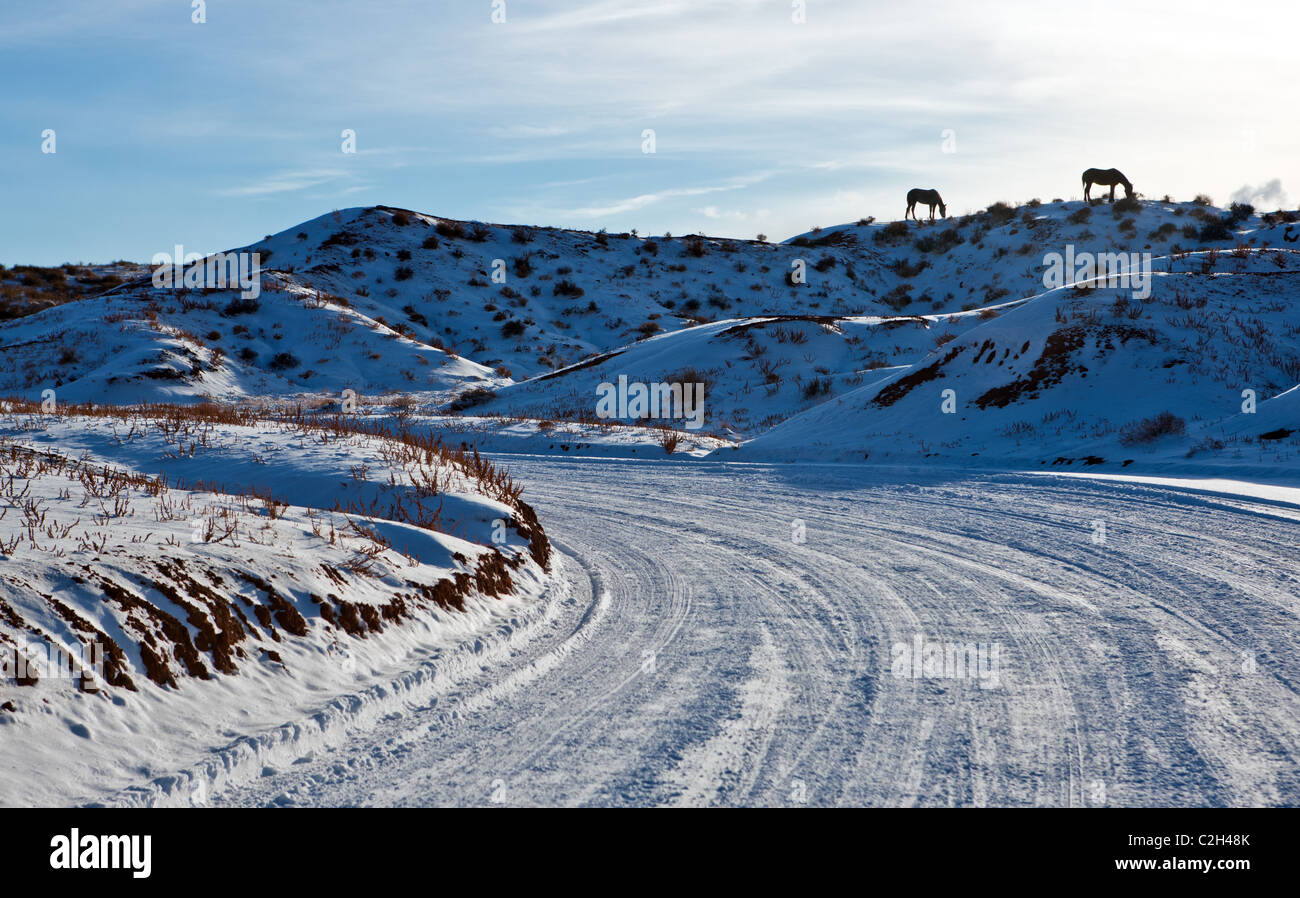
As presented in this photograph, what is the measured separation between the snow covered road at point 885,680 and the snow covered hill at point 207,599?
0.57 m

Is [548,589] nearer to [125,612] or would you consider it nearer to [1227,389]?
[125,612]

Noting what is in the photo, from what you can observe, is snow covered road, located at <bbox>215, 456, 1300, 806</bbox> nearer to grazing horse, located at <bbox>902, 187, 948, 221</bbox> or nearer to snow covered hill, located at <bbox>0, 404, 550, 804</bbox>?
snow covered hill, located at <bbox>0, 404, 550, 804</bbox>

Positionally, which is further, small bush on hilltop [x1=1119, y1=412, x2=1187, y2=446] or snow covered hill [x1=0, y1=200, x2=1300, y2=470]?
snow covered hill [x1=0, y1=200, x2=1300, y2=470]

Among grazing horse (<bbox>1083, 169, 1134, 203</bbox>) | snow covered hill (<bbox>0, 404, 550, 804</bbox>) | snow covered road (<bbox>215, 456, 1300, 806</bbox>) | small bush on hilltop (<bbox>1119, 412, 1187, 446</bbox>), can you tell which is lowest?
snow covered road (<bbox>215, 456, 1300, 806</bbox>)

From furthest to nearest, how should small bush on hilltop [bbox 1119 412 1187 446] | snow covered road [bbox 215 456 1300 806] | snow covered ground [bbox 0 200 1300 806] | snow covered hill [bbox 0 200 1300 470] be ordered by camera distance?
1. snow covered hill [bbox 0 200 1300 470]
2. small bush on hilltop [bbox 1119 412 1187 446]
3. snow covered ground [bbox 0 200 1300 806]
4. snow covered road [bbox 215 456 1300 806]

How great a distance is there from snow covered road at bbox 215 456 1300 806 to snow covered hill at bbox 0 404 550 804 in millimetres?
570

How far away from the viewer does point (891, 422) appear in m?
19.9

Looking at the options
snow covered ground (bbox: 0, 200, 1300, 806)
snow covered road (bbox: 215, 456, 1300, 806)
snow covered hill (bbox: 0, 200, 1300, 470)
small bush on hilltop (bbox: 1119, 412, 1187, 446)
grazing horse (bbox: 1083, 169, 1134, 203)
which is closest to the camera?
snow covered road (bbox: 215, 456, 1300, 806)

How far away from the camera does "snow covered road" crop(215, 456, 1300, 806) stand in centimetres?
390

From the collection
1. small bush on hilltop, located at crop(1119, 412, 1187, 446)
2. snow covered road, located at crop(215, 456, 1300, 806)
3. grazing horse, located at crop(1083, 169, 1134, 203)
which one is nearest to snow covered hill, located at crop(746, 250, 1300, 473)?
small bush on hilltop, located at crop(1119, 412, 1187, 446)

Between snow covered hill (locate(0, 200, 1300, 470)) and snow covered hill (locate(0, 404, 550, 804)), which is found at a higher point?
snow covered hill (locate(0, 200, 1300, 470))

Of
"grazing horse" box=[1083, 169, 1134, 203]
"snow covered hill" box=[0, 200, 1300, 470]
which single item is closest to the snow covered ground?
"snow covered hill" box=[0, 200, 1300, 470]

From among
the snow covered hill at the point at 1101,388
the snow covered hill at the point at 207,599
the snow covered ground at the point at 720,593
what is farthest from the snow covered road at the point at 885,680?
the snow covered hill at the point at 1101,388
